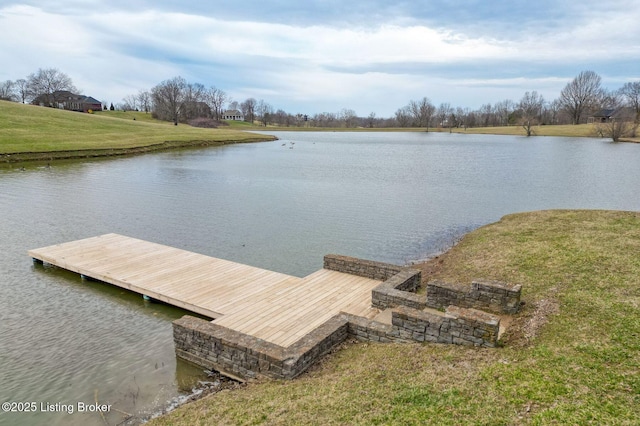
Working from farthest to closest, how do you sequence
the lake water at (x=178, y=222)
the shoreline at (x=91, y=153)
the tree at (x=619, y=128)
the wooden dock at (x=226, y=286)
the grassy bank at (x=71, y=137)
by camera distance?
1. the tree at (x=619, y=128)
2. the grassy bank at (x=71, y=137)
3. the shoreline at (x=91, y=153)
4. the wooden dock at (x=226, y=286)
5. the lake water at (x=178, y=222)

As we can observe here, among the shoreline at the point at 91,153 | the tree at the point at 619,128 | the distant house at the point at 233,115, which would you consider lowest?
the shoreline at the point at 91,153

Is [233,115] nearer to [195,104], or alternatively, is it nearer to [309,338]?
[195,104]

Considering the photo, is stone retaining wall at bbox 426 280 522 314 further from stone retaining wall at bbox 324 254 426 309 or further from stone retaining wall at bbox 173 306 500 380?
stone retaining wall at bbox 173 306 500 380

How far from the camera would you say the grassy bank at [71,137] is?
1709 inches

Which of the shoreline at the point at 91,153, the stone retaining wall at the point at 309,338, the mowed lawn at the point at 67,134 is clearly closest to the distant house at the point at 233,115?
the mowed lawn at the point at 67,134

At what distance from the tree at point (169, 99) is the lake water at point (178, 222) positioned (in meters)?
75.4

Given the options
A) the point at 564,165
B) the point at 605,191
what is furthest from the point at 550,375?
the point at 564,165

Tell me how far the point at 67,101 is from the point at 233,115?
75.7 meters

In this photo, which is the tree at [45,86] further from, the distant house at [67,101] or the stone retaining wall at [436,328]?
the stone retaining wall at [436,328]

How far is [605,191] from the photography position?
28438 mm

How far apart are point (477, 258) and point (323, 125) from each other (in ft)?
613

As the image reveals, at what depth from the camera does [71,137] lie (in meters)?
52.8

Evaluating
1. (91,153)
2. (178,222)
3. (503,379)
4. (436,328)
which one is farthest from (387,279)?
(91,153)

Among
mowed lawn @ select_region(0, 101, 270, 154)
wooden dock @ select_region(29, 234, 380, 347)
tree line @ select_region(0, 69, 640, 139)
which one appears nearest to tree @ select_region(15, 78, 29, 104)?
tree line @ select_region(0, 69, 640, 139)
